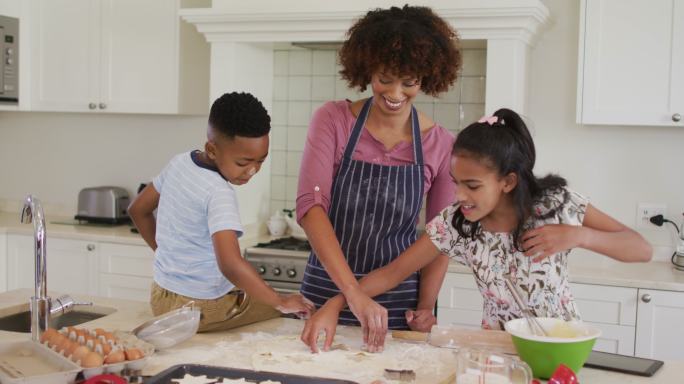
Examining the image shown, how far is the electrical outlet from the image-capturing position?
3512 millimetres

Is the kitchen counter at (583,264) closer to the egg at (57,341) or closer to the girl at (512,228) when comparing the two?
the girl at (512,228)

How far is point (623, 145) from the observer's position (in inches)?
140

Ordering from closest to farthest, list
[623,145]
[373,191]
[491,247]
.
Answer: [491,247]
[373,191]
[623,145]

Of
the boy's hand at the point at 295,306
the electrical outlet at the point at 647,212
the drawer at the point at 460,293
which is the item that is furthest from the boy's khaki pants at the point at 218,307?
the electrical outlet at the point at 647,212

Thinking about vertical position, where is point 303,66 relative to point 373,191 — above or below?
above

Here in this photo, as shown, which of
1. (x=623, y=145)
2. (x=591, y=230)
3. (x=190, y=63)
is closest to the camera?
(x=591, y=230)

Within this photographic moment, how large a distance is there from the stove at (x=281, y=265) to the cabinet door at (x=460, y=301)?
576mm

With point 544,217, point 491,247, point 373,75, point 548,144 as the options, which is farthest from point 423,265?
point 548,144

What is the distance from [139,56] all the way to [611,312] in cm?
231

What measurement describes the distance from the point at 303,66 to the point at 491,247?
7.05ft

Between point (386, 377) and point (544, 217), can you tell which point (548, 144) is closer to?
point (544, 217)

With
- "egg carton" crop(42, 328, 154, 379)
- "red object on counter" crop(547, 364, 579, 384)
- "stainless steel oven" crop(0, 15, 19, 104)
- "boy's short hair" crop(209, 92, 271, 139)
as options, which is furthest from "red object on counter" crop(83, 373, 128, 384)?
"stainless steel oven" crop(0, 15, 19, 104)

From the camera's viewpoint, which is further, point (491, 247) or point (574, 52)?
point (574, 52)

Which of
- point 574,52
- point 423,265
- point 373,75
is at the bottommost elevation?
point 423,265
